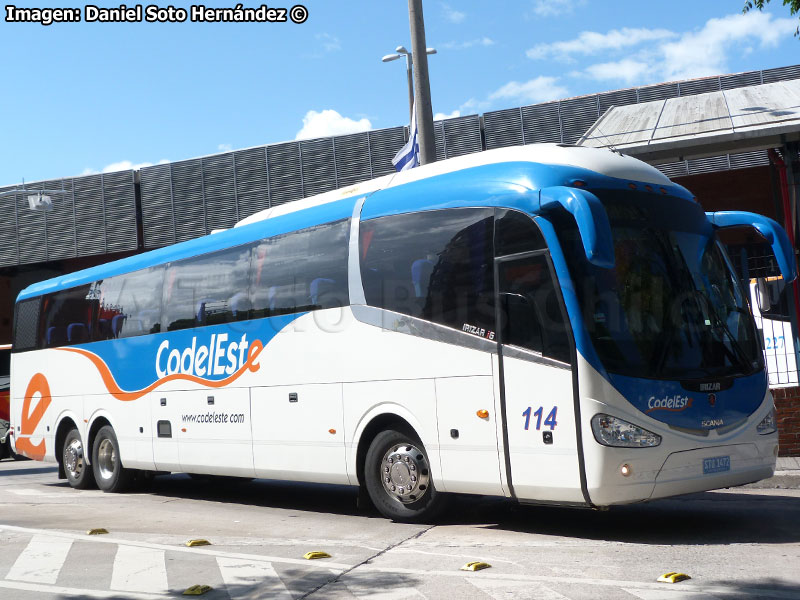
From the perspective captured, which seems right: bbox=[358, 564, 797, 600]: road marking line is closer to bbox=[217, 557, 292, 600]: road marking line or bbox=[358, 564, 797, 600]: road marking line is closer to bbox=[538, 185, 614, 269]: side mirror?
bbox=[217, 557, 292, 600]: road marking line

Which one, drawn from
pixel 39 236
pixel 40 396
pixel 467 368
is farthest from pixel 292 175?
pixel 467 368

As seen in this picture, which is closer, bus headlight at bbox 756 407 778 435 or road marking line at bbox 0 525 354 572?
road marking line at bbox 0 525 354 572

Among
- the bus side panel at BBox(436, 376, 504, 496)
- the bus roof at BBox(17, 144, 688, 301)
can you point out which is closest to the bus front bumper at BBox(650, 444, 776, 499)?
the bus side panel at BBox(436, 376, 504, 496)

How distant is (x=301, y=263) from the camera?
10930 mm

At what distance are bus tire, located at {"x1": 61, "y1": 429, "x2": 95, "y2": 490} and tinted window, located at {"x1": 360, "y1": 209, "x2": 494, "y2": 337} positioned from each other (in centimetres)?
762

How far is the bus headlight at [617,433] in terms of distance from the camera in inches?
304

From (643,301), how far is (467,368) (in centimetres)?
168

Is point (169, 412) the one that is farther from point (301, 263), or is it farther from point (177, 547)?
point (177, 547)

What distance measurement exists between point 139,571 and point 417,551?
217 cm

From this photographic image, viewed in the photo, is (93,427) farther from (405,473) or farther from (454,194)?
(454,194)

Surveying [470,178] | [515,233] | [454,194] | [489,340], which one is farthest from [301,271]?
[515,233]

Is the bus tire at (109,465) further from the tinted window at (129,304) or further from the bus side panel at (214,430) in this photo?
the bus side panel at (214,430)

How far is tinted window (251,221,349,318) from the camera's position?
1044 centimetres

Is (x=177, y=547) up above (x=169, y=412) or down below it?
below
